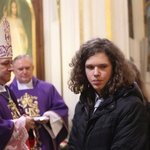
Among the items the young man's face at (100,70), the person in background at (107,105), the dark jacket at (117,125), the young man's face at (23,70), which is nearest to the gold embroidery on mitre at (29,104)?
the young man's face at (23,70)

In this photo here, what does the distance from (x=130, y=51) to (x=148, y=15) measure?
0.73 meters

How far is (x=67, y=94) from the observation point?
5.20 metres

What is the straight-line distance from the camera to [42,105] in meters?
4.09

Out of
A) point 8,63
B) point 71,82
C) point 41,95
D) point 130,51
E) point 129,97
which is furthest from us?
point 130,51

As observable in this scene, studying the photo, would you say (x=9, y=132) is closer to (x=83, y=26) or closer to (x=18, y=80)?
(x=18, y=80)

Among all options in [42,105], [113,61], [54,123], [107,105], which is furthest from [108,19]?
[107,105]

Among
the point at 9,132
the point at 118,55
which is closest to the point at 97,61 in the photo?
the point at 118,55


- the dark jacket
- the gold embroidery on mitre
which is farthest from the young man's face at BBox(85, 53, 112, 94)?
the gold embroidery on mitre

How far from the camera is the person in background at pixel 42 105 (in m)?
3.88

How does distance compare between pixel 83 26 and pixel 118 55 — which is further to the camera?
pixel 83 26

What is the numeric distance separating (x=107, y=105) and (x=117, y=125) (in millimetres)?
148

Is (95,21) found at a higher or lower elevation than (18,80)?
higher

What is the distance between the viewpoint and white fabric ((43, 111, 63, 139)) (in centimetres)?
386

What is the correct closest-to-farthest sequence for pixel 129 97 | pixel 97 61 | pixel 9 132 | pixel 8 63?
1. pixel 129 97
2. pixel 97 61
3. pixel 9 132
4. pixel 8 63
